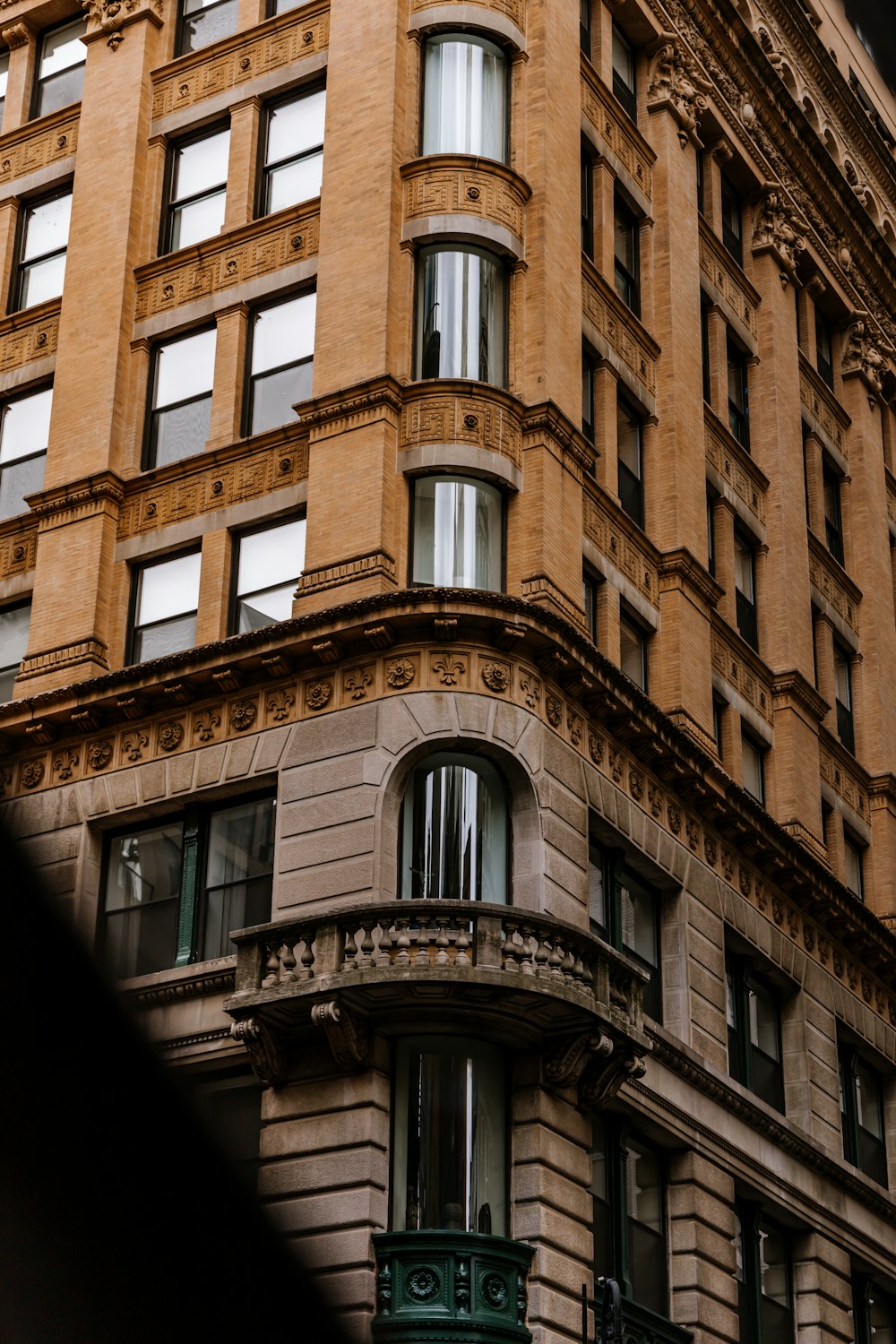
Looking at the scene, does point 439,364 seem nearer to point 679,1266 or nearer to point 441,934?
point 441,934

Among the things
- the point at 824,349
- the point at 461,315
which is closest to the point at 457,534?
the point at 461,315

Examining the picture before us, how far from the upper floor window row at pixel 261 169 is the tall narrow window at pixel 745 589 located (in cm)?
1128

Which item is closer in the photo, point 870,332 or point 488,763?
point 488,763

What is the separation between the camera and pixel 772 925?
109ft

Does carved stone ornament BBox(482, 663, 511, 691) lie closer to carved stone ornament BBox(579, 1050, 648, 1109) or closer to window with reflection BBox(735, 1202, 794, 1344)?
carved stone ornament BBox(579, 1050, 648, 1109)

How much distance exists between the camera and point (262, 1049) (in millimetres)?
24156

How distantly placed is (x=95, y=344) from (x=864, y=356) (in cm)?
2157

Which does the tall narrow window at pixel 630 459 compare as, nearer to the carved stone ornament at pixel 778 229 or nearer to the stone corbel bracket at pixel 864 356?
the carved stone ornament at pixel 778 229

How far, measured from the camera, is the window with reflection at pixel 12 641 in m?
31.3

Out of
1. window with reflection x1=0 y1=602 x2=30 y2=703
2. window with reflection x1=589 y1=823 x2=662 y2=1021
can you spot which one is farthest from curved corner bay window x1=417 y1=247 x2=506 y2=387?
window with reflection x1=0 y1=602 x2=30 y2=703

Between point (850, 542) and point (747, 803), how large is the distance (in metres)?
13.2

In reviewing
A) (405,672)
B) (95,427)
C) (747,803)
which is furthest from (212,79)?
(747,803)

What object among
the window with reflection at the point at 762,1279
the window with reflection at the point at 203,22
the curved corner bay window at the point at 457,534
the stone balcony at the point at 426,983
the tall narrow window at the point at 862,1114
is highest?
the window with reflection at the point at 203,22

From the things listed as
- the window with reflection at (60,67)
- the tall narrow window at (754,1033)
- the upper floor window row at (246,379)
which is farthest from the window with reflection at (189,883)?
the window with reflection at (60,67)
